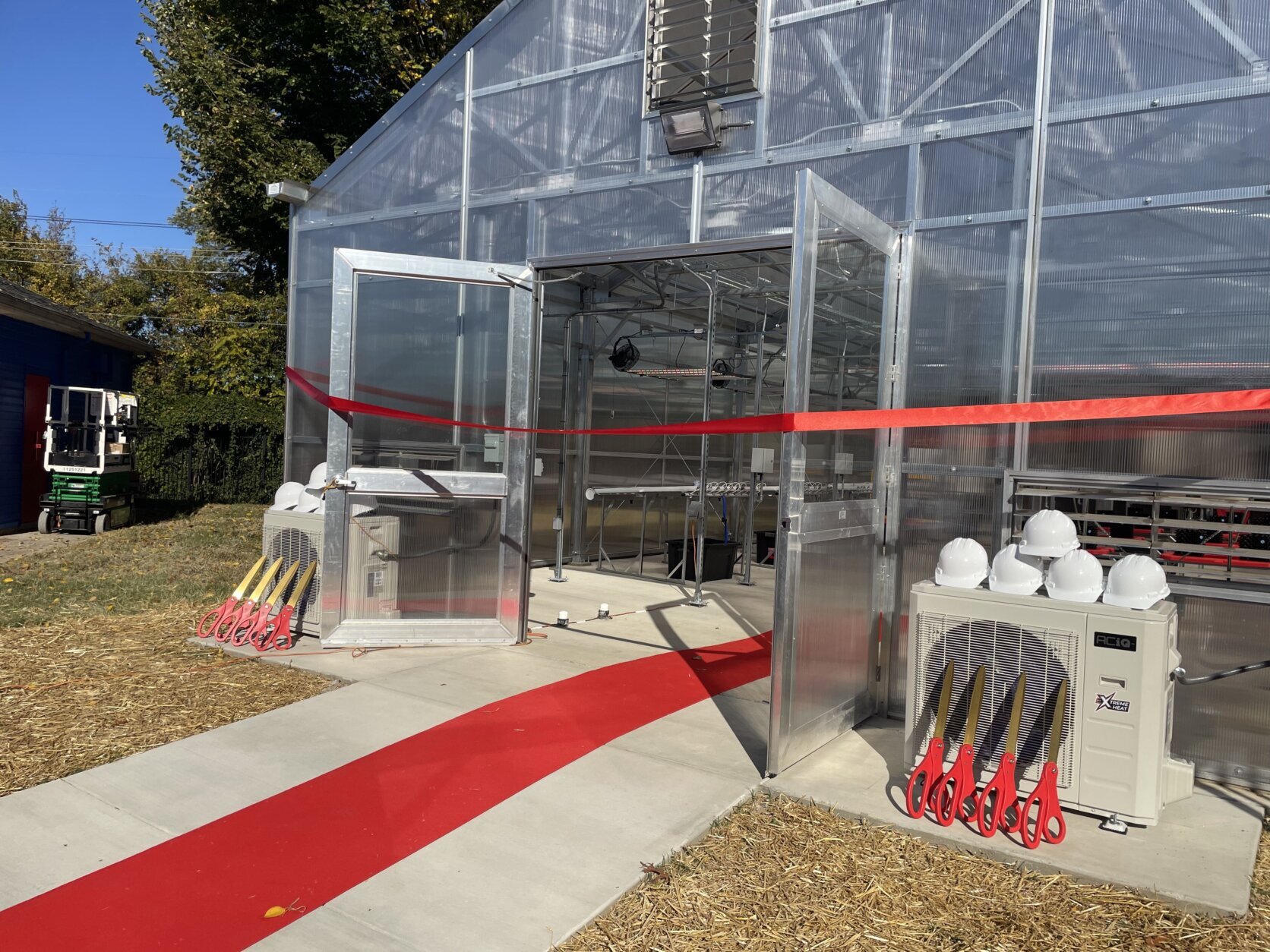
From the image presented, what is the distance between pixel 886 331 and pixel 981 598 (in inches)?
63.2

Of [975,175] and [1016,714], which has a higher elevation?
[975,175]

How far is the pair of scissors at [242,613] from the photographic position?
19.4 ft

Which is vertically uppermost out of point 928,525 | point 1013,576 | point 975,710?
point 928,525

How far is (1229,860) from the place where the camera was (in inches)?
129

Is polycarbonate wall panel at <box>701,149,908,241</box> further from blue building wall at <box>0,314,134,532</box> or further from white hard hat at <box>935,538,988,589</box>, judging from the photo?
blue building wall at <box>0,314,134,532</box>

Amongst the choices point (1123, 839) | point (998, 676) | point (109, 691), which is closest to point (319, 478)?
point (109, 691)

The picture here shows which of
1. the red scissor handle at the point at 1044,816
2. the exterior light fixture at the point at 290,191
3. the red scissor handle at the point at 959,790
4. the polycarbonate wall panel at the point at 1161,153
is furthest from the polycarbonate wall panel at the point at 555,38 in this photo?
the red scissor handle at the point at 1044,816

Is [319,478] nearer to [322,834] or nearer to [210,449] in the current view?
[322,834]

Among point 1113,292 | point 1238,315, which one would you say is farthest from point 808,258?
point 1238,315

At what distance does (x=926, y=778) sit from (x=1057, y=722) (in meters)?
0.53

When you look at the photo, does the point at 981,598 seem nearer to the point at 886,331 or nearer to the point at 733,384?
the point at 886,331

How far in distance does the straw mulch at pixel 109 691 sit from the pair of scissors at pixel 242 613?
16 cm

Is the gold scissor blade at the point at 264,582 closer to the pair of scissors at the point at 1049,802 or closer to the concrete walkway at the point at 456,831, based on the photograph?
the concrete walkway at the point at 456,831

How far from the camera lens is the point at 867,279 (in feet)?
14.8
